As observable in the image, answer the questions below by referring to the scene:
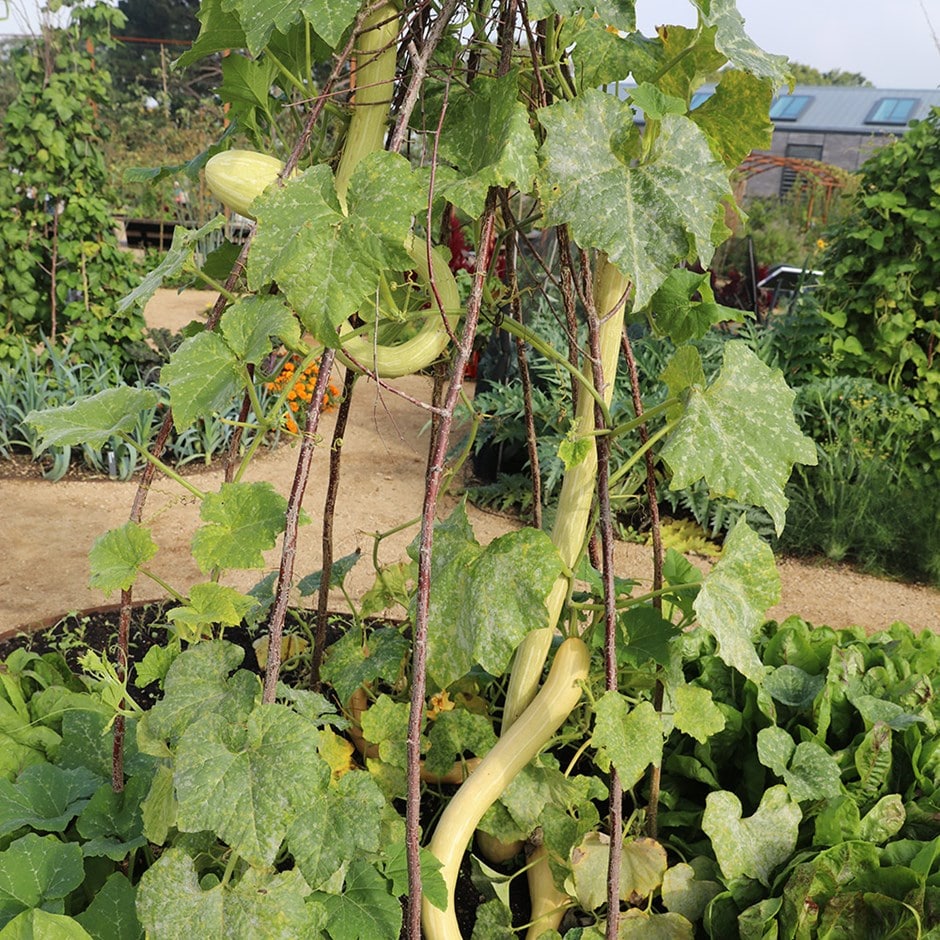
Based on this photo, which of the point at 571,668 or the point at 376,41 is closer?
the point at 376,41

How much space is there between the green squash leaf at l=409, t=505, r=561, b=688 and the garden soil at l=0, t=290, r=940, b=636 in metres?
1.89

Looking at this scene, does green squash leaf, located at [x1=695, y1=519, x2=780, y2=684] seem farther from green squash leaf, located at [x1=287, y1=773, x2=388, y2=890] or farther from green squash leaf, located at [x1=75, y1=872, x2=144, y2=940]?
green squash leaf, located at [x1=75, y1=872, x2=144, y2=940]

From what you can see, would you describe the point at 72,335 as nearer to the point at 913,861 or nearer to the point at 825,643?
the point at 825,643

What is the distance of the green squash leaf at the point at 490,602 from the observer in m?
1.15

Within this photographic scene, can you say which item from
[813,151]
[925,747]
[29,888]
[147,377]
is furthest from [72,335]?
[813,151]

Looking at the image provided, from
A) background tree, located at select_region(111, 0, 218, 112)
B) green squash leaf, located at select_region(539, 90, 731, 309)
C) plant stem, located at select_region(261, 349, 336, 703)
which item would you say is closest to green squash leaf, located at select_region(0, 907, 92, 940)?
plant stem, located at select_region(261, 349, 336, 703)

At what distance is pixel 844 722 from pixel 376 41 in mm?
1385

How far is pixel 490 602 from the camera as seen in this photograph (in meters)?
1.16

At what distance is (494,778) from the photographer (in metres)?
1.42

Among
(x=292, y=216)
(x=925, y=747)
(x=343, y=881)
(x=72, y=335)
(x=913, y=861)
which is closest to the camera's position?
(x=292, y=216)

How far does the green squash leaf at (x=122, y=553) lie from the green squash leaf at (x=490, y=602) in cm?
37

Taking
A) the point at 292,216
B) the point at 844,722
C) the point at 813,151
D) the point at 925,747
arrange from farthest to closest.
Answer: the point at 813,151
the point at 844,722
the point at 925,747
the point at 292,216

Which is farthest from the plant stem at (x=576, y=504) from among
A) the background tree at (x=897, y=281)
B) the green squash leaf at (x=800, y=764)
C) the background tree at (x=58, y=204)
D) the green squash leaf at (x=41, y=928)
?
the background tree at (x=58, y=204)

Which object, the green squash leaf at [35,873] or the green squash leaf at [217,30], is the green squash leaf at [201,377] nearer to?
the green squash leaf at [217,30]
